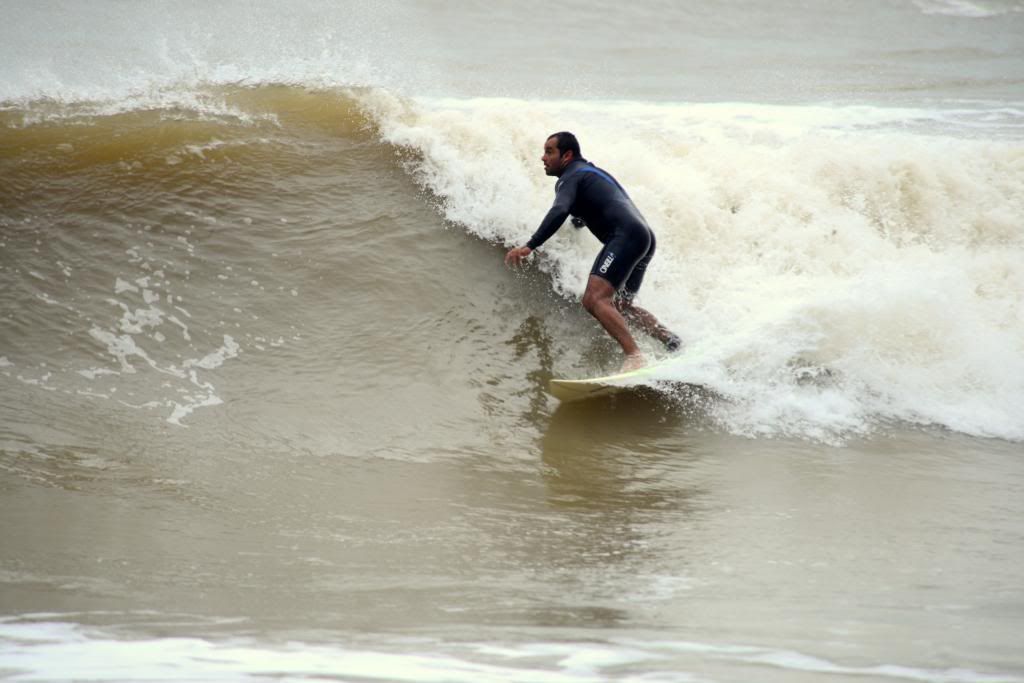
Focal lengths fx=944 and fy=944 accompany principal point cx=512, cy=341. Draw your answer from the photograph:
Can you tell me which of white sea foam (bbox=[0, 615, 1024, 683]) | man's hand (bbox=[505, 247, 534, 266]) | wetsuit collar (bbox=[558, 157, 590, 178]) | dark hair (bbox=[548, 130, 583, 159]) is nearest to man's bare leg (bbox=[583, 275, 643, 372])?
man's hand (bbox=[505, 247, 534, 266])

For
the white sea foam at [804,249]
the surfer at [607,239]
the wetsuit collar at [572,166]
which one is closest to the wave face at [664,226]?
the white sea foam at [804,249]

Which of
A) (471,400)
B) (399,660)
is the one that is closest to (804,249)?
(471,400)

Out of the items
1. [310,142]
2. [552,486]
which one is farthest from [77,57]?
[552,486]

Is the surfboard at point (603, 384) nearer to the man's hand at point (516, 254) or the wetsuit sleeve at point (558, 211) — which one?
the man's hand at point (516, 254)

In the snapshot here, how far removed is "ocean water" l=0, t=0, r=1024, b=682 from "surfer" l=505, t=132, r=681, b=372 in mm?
379

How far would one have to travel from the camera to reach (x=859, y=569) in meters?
3.53

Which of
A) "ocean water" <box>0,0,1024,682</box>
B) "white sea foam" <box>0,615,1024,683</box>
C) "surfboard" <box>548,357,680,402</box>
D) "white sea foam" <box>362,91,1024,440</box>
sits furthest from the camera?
"white sea foam" <box>362,91,1024,440</box>

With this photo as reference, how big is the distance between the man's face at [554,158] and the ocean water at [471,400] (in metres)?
1.02

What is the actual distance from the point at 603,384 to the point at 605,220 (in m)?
1.24

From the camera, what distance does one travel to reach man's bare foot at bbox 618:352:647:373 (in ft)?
20.2

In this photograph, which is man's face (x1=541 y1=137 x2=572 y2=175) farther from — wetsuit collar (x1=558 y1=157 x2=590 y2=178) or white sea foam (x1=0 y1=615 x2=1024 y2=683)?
white sea foam (x1=0 y1=615 x2=1024 y2=683)

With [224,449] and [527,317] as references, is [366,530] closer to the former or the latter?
[224,449]

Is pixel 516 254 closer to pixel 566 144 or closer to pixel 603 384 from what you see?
pixel 566 144

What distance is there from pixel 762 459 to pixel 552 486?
1.29m
